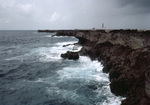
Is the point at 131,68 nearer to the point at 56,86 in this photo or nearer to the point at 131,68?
the point at 131,68

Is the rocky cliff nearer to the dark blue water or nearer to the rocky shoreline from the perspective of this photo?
the rocky shoreline

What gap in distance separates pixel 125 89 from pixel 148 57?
4.70 meters

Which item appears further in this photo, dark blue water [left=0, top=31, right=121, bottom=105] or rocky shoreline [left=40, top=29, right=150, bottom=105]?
dark blue water [left=0, top=31, right=121, bottom=105]

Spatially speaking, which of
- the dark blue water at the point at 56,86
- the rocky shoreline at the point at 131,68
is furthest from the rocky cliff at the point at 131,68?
the dark blue water at the point at 56,86

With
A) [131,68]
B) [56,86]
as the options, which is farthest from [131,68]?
[56,86]

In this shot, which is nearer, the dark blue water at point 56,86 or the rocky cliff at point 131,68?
the rocky cliff at point 131,68

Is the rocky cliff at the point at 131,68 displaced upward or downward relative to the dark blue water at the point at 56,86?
upward

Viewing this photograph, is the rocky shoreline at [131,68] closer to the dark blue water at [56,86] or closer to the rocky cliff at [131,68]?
the rocky cliff at [131,68]

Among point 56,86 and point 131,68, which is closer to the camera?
point 131,68

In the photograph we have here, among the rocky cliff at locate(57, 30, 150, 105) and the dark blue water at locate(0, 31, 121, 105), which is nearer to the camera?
the rocky cliff at locate(57, 30, 150, 105)

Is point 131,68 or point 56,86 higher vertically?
point 131,68

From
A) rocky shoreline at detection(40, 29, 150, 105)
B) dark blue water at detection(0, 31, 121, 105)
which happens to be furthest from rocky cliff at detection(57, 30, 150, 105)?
dark blue water at detection(0, 31, 121, 105)

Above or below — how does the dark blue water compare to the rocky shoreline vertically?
below

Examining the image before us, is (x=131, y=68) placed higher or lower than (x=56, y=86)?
higher
